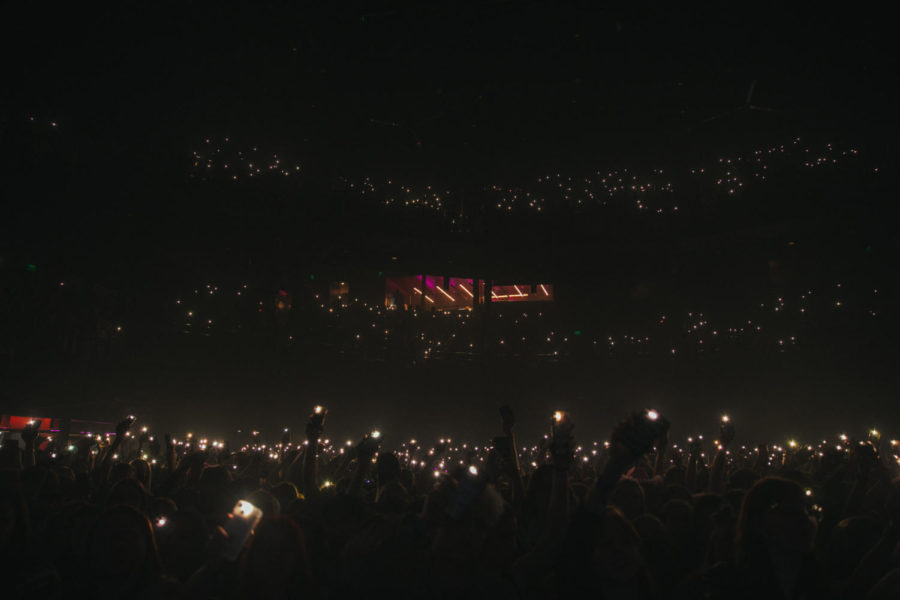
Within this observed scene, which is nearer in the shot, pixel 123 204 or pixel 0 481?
pixel 0 481

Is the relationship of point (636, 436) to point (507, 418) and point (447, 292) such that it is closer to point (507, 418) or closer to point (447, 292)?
point (507, 418)

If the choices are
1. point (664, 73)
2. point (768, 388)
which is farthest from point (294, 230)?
point (768, 388)

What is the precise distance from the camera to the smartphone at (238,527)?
2318 mm

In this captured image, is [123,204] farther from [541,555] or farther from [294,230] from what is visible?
[541,555]

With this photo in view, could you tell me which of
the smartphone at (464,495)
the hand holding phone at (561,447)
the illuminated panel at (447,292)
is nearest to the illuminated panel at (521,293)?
the illuminated panel at (447,292)

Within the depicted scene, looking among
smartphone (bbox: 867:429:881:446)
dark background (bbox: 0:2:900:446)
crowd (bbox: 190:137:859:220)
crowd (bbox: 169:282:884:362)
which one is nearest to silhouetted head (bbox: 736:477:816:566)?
smartphone (bbox: 867:429:881:446)

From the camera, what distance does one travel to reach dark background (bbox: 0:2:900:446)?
10344 mm

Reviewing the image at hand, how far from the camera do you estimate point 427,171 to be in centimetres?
1734

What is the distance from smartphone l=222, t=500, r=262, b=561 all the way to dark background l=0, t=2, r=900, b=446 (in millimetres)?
10369

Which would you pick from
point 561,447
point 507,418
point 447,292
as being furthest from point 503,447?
point 447,292

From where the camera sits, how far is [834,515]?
168 inches

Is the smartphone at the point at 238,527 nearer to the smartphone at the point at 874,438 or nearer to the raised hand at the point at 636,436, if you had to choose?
the raised hand at the point at 636,436

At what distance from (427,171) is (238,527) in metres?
16.2

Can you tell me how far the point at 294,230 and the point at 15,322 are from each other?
760 centimetres
